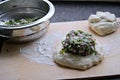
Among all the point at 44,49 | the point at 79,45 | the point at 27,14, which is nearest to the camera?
the point at 79,45

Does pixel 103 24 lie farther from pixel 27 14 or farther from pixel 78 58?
pixel 27 14

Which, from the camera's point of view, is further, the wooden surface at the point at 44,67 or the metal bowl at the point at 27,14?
the metal bowl at the point at 27,14

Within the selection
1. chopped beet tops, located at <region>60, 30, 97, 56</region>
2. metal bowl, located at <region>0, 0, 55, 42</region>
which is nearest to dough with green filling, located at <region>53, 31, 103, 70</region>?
chopped beet tops, located at <region>60, 30, 97, 56</region>

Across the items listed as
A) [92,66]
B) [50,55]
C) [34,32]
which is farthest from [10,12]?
[92,66]

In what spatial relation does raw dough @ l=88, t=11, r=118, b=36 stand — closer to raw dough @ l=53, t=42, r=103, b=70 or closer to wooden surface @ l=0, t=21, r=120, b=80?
wooden surface @ l=0, t=21, r=120, b=80

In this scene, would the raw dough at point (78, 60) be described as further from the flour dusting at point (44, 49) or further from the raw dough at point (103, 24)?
the raw dough at point (103, 24)

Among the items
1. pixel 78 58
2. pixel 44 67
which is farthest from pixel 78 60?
pixel 44 67

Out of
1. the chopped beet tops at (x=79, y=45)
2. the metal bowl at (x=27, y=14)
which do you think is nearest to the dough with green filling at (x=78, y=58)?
the chopped beet tops at (x=79, y=45)
